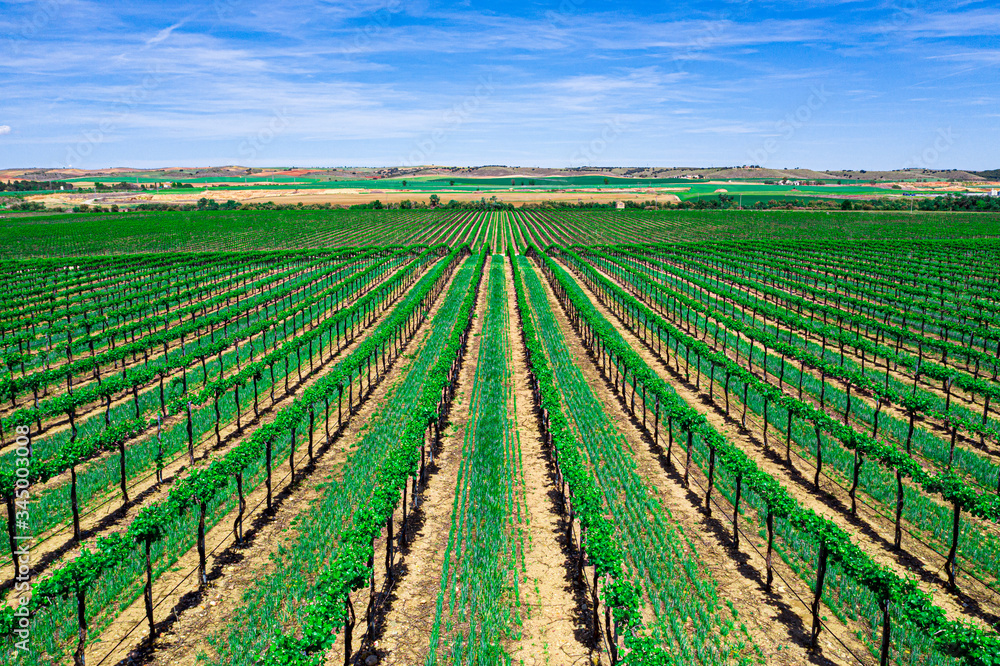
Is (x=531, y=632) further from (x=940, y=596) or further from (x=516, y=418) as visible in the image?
(x=516, y=418)

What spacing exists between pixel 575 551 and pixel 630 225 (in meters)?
113

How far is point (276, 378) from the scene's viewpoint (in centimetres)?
2578

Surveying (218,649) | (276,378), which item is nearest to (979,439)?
(218,649)

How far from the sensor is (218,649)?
33.6 feet

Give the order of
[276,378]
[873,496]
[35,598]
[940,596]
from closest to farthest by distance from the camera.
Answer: [35,598] → [940,596] → [873,496] → [276,378]

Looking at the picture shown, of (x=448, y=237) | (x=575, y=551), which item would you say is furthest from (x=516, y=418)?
(x=448, y=237)

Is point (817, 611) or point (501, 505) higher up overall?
point (817, 611)

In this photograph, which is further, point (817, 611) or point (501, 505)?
point (501, 505)

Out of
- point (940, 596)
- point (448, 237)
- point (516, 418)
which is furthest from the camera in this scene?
point (448, 237)

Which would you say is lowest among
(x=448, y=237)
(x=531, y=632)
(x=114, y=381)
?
(x=531, y=632)

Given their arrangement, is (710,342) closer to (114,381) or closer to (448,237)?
(114,381)

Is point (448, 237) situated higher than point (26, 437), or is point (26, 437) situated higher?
point (448, 237)

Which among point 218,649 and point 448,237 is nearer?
point 218,649

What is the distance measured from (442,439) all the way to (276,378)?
399 inches
